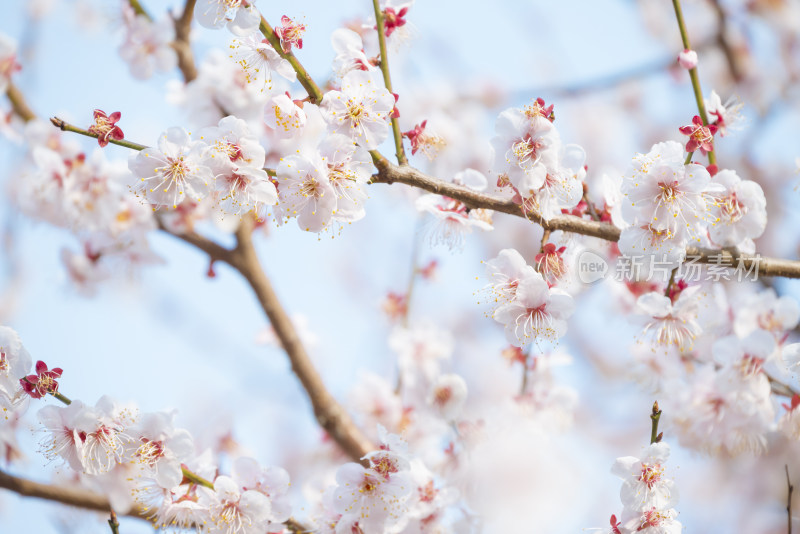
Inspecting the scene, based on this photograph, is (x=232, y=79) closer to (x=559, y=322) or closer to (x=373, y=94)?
(x=373, y=94)

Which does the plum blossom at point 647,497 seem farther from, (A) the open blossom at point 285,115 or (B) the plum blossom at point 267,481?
(A) the open blossom at point 285,115

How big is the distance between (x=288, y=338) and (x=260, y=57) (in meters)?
1.58

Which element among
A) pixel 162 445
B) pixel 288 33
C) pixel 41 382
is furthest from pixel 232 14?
pixel 162 445

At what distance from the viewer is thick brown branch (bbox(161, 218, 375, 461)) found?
2.95 m

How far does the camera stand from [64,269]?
10.7 feet

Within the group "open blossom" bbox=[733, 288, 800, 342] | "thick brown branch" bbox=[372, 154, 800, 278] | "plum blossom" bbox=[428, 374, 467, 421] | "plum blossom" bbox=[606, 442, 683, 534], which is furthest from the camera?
"plum blossom" bbox=[428, 374, 467, 421]

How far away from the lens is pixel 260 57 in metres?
1.73

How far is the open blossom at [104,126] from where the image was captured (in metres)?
1.59

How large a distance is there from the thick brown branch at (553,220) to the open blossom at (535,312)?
18cm

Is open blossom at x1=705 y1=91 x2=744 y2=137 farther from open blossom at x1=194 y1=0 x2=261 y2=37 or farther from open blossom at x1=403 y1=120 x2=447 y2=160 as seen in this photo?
open blossom at x1=194 y1=0 x2=261 y2=37

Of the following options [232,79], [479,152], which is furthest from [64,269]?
[479,152]

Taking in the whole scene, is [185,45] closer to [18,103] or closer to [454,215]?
[18,103]

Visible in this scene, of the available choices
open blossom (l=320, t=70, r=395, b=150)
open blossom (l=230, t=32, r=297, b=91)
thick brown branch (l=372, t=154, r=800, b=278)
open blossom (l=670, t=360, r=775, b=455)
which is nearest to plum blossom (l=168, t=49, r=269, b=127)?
open blossom (l=230, t=32, r=297, b=91)

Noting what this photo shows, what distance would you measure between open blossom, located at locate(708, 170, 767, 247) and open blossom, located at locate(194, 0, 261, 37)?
4.78 feet
